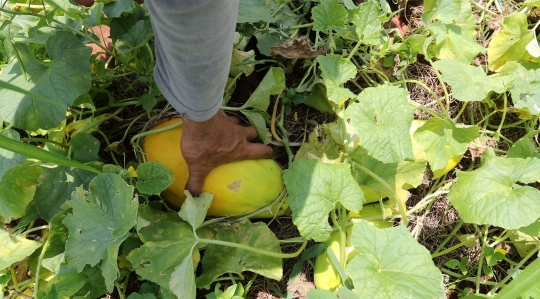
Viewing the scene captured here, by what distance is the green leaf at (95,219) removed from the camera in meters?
1.20

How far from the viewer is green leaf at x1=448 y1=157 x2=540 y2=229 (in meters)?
1.17

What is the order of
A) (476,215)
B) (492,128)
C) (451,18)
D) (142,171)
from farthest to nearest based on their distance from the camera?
1. (492,128)
2. (451,18)
3. (142,171)
4. (476,215)

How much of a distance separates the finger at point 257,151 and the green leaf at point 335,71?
0.94 feet

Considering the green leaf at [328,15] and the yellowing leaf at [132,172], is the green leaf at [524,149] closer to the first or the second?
the green leaf at [328,15]

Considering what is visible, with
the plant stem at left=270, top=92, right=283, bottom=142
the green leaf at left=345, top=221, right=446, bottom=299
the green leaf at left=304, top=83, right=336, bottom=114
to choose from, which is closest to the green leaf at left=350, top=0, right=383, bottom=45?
the green leaf at left=304, top=83, right=336, bottom=114

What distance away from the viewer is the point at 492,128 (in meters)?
1.67

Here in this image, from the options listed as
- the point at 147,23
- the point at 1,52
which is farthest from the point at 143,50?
the point at 1,52

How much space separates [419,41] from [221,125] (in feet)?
2.51

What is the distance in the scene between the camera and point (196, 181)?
4.49 ft

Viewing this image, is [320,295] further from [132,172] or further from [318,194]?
[132,172]

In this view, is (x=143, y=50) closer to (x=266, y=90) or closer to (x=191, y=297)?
(x=266, y=90)

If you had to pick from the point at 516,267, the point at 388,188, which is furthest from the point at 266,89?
the point at 516,267

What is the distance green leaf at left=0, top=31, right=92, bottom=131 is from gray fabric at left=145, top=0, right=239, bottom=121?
335mm

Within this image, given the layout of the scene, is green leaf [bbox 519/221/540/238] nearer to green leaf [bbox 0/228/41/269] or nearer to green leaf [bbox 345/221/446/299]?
green leaf [bbox 345/221/446/299]
